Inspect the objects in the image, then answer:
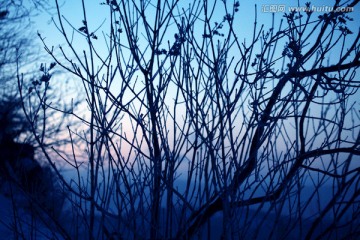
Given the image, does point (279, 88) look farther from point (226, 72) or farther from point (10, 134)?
point (10, 134)

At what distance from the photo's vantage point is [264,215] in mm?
2102

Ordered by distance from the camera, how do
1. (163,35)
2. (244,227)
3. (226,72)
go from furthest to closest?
(226,72) → (163,35) → (244,227)

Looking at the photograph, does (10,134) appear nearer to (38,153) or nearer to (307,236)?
(38,153)

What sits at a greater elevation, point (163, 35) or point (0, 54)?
point (0, 54)

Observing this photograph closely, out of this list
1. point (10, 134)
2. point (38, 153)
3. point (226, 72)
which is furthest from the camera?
point (38, 153)

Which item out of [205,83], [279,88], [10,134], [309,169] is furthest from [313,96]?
[10,134]

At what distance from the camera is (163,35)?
2.23 m

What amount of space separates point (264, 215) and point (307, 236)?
582mm

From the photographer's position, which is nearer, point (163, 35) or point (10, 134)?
point (163, 35)

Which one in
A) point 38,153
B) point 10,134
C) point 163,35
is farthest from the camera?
point 38,153

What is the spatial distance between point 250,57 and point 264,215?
946 mm

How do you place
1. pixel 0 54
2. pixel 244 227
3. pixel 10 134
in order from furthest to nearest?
pixel 10 134 → pixel 0 54 → pixel 244 227

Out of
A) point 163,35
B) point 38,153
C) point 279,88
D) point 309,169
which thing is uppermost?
point 38,153

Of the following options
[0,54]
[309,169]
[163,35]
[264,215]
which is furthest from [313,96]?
[0,54]
